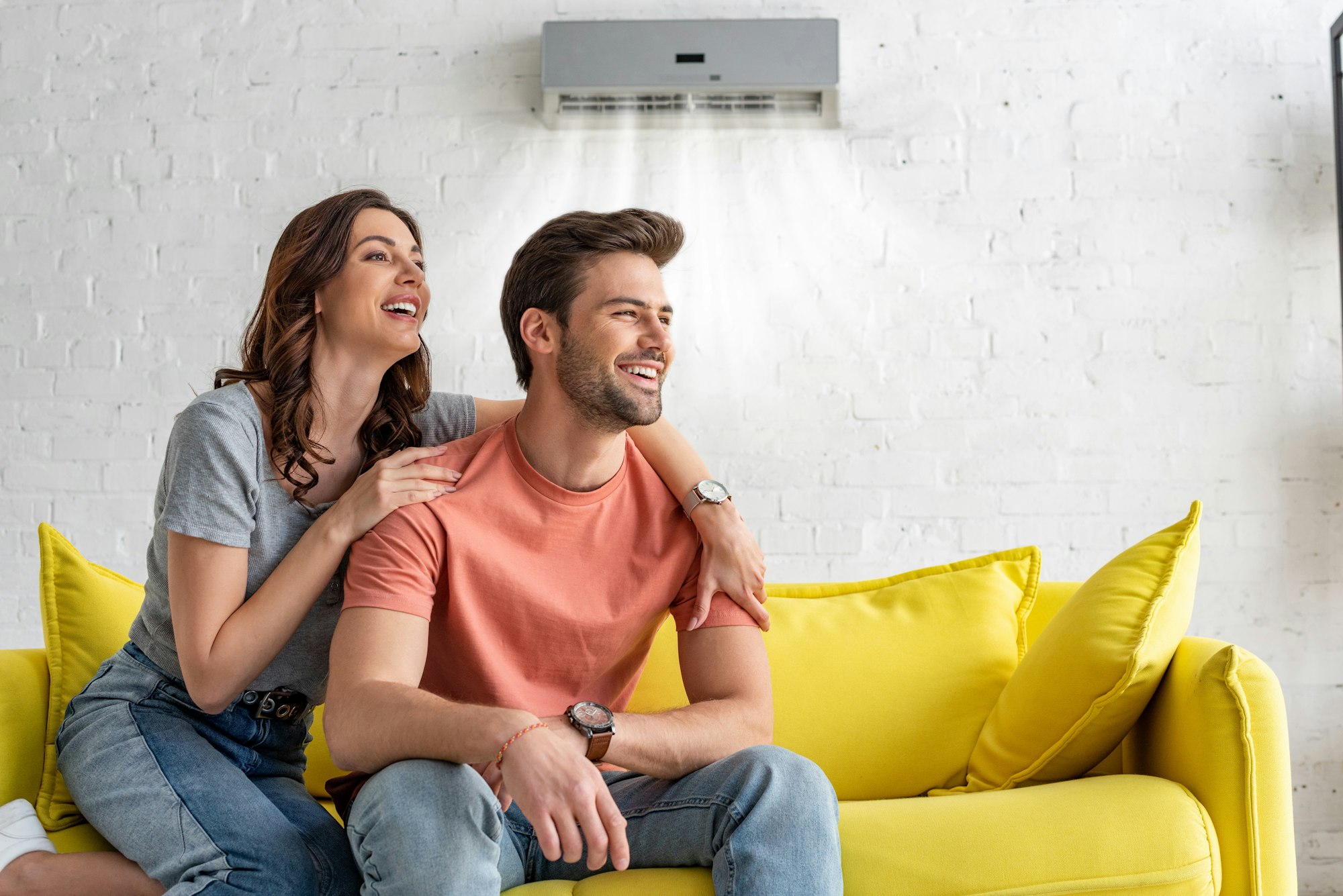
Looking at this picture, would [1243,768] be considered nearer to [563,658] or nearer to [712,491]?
[712,491]

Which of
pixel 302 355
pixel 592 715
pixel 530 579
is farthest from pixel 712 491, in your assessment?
pixel 302 355

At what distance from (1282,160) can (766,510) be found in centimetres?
163

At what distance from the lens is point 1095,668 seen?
5.23ft

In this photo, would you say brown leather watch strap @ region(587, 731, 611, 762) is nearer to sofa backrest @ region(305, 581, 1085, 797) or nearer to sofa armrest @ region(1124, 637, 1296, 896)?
sofa backrest @ region(305, 581, 1085, 797)

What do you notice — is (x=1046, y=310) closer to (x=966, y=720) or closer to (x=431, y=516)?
(x=966, y=720)

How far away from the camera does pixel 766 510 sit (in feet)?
9.60

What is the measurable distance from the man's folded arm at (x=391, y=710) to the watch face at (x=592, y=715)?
0.07m

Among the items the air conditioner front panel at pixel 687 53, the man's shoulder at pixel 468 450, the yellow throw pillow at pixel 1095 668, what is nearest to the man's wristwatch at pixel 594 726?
the man's shoulder at pixel 468 450

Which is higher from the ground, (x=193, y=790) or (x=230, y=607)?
(x=230, y=607)

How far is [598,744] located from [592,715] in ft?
0.12

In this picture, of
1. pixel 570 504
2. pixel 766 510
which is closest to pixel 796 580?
pixel 766 510

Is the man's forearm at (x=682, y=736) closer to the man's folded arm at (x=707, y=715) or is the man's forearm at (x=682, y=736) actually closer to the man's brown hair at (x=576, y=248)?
the man's folded arm at (x=707, y=715)

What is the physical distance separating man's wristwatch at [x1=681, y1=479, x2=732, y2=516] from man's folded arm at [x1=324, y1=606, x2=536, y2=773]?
0.43 meters

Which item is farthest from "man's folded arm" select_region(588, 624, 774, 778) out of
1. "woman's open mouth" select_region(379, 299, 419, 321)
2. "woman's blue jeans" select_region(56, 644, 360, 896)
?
"woman's open mouth" select_region(379, 299, 419, 321)
